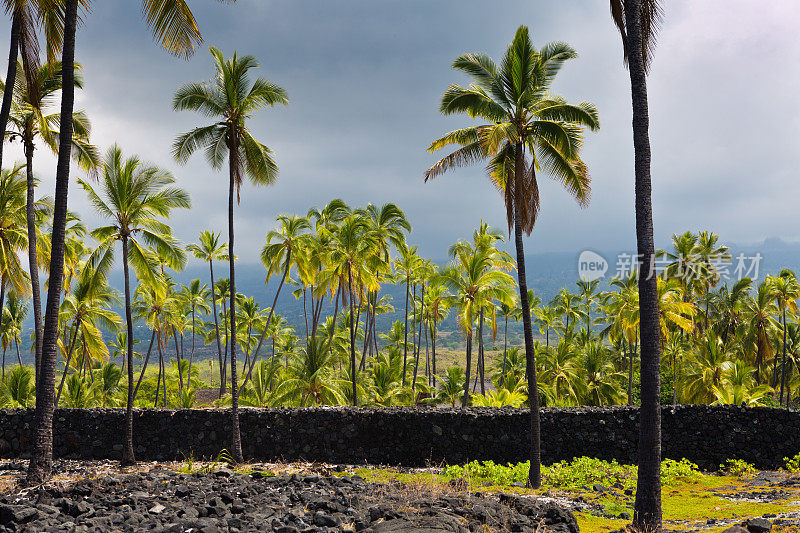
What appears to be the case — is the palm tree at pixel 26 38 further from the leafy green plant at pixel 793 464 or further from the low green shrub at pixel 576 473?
the leafy green plant at pixel 793 464

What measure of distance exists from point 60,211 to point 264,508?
341 inches

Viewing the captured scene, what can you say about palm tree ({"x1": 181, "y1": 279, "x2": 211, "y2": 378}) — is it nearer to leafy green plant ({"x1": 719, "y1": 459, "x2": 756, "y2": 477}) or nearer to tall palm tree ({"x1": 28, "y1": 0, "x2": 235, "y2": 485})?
tall palm tree ({"x1": 28, "y1": 0, "x2": 235, "y2": 485})

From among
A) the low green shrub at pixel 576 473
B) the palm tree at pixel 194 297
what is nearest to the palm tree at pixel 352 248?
the low green shrub at pixel 576 473

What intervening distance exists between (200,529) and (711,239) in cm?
4662

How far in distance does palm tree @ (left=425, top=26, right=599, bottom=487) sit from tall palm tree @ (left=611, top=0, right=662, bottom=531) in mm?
5194

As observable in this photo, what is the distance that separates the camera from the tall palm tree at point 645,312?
8.06m

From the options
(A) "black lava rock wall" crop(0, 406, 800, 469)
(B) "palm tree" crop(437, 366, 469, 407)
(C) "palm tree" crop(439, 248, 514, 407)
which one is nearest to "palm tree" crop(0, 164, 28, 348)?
(A) "black lava rock wall" crop(0, 406, 800, 469)

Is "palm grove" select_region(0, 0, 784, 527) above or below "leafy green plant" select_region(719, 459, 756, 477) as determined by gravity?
above

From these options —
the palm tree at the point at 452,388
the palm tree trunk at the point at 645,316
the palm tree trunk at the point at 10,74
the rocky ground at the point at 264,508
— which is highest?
the palm tree trunk at the point at 10,74

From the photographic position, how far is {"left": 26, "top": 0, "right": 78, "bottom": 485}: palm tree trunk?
37.1ft

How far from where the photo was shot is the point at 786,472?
1520cm

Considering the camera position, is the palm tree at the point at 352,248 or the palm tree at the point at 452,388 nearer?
the palm tree at the point at 352,248

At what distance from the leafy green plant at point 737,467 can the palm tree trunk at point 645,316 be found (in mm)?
10117

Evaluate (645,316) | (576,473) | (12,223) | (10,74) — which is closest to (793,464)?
(576,473)
